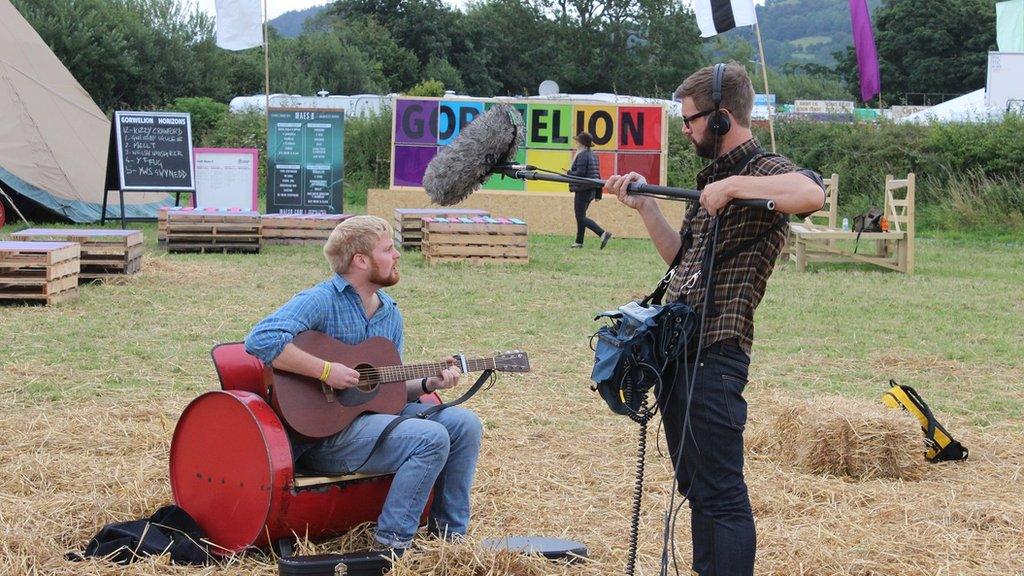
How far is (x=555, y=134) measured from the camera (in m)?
20.6

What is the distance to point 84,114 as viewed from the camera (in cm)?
2052

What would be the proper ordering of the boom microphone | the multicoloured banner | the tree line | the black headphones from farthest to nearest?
the tree line, the multicoloured banner, the boom microphone, the black headphones

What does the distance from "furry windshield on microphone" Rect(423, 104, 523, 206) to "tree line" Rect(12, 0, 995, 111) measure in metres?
38.5

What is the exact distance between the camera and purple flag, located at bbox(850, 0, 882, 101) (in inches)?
737

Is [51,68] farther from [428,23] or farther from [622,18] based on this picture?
[622,18]

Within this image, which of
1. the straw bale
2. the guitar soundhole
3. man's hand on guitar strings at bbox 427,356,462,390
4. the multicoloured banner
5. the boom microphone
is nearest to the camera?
the boom microphone

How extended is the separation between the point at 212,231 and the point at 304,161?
143 inches

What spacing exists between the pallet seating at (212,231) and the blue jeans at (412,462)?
11891 mm

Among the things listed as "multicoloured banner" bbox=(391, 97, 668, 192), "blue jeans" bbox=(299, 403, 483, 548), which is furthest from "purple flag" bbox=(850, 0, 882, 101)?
"blue jeans" bbox=(299, 403, 483, 548)

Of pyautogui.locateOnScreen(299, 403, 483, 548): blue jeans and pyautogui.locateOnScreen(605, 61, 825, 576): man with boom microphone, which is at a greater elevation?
pyautogui.locateOnScreen(605, 61, 825, 576): man with boom microphone

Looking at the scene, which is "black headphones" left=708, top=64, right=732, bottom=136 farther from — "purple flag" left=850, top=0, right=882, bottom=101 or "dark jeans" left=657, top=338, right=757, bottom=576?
"purple flag" left=850, top=0, right=882, bottom=101

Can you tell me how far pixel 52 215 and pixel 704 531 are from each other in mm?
17807

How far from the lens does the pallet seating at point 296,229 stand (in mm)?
17328

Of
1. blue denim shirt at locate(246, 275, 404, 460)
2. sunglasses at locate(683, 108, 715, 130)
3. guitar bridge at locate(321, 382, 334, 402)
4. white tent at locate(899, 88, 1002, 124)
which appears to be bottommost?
guitar bridge at locate(321, 382, 334, 402)
